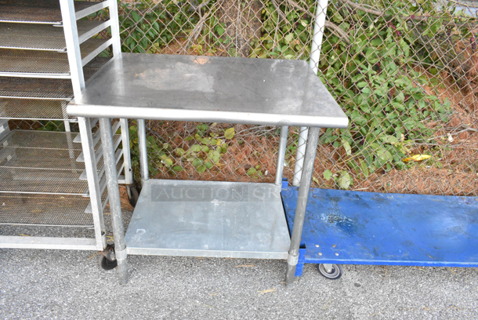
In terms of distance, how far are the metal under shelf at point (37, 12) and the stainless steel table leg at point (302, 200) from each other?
3.54 ft

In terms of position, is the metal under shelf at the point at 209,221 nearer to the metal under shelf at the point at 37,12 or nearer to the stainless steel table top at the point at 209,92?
the stainless steel table top at the point at 209,92

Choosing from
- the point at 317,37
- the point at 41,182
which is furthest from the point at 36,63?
the point at 317,37

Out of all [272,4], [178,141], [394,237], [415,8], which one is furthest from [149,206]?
[415,8]

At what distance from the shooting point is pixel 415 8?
2.86 m

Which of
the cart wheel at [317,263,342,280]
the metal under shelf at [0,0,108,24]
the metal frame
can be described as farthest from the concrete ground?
the metal under shelf at [0,0,108,24]

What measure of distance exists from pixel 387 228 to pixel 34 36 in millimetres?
2116

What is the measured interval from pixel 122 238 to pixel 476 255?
1.90 m

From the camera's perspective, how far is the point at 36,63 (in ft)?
5.58

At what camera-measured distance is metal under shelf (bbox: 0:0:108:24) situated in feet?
4.98

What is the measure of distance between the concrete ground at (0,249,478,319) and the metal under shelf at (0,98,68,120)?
85cm

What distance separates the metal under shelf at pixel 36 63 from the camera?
62.3 inches

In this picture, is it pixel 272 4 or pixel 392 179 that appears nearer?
pixel 272 4

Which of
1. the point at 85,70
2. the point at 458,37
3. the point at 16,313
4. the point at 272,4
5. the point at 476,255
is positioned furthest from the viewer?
the point at 458,37

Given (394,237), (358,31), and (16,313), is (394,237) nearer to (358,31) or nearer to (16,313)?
(358,31)
